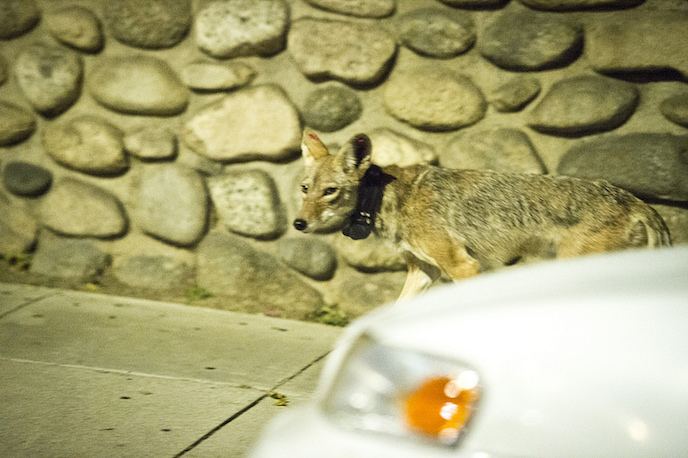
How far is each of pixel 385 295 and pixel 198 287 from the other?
171cm

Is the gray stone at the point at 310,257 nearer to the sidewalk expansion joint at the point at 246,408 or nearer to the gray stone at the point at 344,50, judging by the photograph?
the sidewalk expansion joint at the point at 246,408

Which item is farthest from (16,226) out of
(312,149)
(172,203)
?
(312,149)

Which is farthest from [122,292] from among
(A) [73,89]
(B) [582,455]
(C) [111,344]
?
(B) [582,455]

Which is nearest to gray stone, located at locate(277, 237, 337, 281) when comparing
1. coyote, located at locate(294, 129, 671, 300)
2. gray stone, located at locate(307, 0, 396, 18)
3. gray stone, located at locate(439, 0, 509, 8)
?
coyote, located at locate(294, 129, 671, 300)

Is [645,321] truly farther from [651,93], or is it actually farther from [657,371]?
[651,93]

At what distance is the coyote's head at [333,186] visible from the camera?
433cm

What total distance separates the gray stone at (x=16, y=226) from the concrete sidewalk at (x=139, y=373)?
2.00 ft

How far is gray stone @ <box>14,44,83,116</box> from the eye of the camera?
563 centimetres

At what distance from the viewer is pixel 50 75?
18.5ft

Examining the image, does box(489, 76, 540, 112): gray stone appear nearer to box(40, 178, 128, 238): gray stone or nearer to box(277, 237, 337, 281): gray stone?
box(277, 237, 337, 281): gray stone

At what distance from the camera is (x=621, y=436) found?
1.25 meters

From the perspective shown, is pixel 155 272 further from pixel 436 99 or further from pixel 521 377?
pixel 521 377

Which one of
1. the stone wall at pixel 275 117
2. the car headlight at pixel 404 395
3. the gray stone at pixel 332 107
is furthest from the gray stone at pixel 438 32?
the car headlight at pixel 404 395

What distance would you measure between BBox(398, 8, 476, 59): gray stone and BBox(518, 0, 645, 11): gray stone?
1.56 feet
